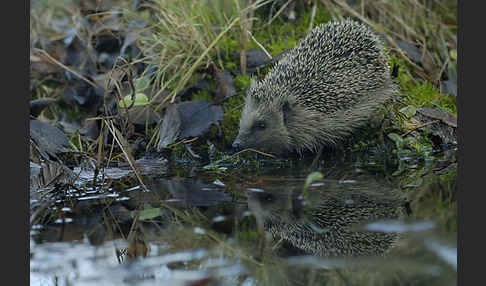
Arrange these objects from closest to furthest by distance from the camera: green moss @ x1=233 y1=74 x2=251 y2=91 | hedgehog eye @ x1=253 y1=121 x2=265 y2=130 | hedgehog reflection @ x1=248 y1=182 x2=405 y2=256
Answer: hedgehog reflection @ x1=248 y1=182 x2=405 y2=256 → hedgehog eye @ x1=253 y1=121 x2=265 y2=130 → green moss @ x1=233 y1=74 x2=251 y2=91

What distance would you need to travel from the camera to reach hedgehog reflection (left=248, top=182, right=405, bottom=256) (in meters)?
3.11

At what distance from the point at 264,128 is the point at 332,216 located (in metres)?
2.82

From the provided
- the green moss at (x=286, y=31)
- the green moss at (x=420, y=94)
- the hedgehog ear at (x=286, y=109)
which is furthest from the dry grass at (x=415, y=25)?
the hedgehog ear at (x=286, y=109)

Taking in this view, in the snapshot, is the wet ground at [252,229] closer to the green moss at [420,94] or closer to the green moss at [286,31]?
the green moss at [420,94]

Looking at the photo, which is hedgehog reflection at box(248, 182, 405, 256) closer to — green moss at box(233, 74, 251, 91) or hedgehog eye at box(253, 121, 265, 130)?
hedgehog eye at box(253, 121, 265, 130)

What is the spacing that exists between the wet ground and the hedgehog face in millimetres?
1167

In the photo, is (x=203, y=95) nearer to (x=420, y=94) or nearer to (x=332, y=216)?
(x=420, y=94)

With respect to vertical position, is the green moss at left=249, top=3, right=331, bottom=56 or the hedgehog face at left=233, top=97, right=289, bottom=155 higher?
the green moss at left=249, top=3, right=331, bottom=56

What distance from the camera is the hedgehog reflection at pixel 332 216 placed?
3.11m

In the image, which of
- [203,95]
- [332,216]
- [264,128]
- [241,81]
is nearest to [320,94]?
[264,128]

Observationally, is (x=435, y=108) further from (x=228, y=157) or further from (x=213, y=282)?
(x=213, y=282)

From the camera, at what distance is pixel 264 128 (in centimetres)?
636

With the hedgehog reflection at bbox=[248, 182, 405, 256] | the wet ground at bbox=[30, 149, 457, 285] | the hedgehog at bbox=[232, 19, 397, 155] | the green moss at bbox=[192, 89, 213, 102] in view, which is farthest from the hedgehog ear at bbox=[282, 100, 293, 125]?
the hedgehog reflection at bbox=[248, 182, 405, 256]

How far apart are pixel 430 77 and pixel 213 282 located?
19.0ft
